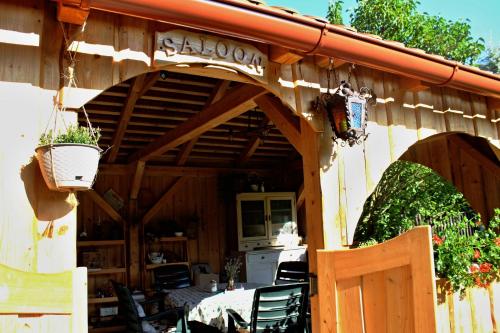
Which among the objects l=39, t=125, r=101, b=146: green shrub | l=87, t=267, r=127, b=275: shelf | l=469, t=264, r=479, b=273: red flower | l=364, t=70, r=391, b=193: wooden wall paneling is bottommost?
l=469, t=264, r=479, b=273: red flower

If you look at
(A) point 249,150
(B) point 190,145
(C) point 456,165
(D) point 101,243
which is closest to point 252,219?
(A) point 249,150

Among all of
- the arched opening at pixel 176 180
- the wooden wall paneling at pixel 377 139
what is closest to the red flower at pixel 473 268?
the wooden wall paneling at pixel 377 139

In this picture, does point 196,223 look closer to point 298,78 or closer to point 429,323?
point 298,78

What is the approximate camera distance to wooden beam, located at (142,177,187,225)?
23.6ft

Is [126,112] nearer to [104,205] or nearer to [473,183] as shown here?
[104,205]

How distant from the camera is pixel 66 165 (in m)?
1.98

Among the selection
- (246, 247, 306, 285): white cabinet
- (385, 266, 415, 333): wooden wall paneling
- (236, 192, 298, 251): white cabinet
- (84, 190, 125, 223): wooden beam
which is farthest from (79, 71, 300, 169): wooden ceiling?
(385, 266, 415, 333): wooden wall paneling

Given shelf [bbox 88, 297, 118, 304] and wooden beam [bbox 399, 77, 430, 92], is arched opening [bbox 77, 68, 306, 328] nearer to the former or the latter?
shelf [bbox 88, 297, 118, 304]

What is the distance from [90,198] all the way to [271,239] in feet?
9.81

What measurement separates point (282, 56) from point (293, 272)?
11.3 ft

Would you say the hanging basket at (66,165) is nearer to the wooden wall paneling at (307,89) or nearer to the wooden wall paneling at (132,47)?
the wooden wall paneling at (132,47)

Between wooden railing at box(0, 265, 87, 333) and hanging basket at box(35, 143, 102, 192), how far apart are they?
1.27 ft

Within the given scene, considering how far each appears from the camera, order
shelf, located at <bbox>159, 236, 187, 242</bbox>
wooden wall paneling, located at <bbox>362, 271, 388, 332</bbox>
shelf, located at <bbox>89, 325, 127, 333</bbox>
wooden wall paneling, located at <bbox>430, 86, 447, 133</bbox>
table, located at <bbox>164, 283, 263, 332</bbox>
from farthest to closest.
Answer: shelf, located at <bbox>159, 236, 187, 242</bbox> < shelf, located at <bbox>89, 325, 127, 333</bbox> < table, located at <bbox>164, 283, 263, 332</bbox> < wooden wall paneling, located at <bbox>430, 86, 447, 133</bbox> < wooden wall paneling, located at <bbox>362, 271, 388, 332</bbox>

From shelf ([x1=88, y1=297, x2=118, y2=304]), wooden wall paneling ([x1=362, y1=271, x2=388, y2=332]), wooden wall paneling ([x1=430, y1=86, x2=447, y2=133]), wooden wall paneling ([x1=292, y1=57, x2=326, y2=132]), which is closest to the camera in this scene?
wooden wall paneling ([x1=362, y1=271, x2=388, y2=332])
